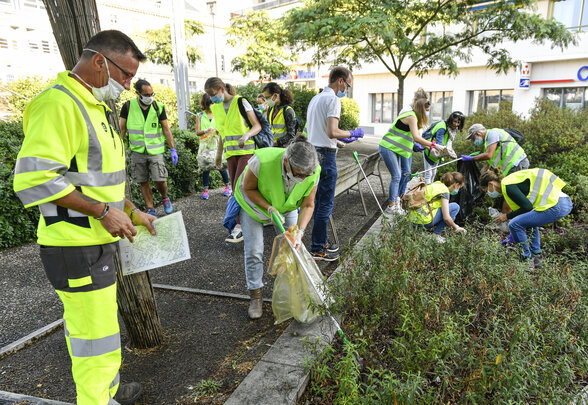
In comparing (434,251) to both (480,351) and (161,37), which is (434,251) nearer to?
(480,351)

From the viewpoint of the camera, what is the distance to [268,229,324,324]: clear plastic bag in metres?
3.04

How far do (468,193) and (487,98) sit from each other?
70.2ft

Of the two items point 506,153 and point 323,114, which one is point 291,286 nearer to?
point 323,114

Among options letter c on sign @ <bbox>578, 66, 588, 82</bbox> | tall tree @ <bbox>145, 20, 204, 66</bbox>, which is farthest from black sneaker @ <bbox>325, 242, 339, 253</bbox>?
letter c on sign @ <bbox>578, 66, 588, 82</bbox>

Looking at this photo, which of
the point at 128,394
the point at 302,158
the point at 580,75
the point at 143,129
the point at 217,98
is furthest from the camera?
the point at 580,75

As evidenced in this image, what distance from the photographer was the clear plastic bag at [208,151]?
22.9 ft

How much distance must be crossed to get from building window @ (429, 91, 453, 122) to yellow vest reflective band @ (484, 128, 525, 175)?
21742 millimetres

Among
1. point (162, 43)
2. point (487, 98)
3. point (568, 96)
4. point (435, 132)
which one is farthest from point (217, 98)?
point (487, 98)

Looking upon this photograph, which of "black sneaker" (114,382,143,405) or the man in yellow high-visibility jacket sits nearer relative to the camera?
the man in yellow high-visibility jacket

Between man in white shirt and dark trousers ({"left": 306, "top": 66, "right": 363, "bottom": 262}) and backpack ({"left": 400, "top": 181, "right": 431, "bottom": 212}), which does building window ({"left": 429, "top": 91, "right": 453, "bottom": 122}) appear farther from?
man in white shirt and dark trousers ({"left": 306, "top": 66, "right": 363, "bottom": 262})

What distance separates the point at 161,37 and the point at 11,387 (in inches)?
907

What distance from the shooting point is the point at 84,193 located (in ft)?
6.25

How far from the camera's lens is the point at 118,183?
2082mm

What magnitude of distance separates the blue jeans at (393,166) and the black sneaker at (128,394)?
15.3 ft
